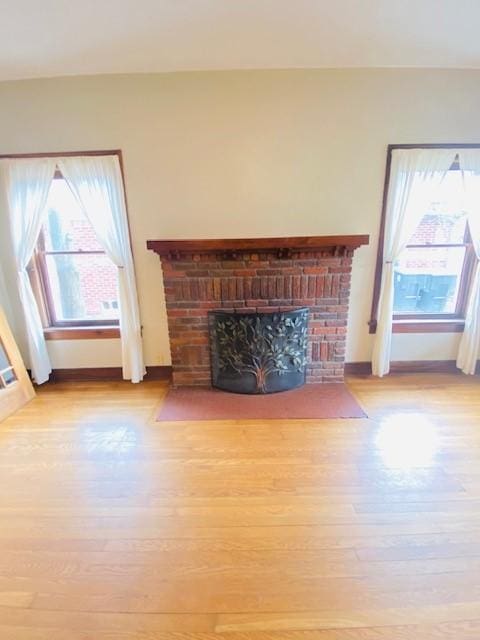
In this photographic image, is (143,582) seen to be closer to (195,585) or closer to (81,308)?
(195,585)

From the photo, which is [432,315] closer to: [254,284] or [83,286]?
[254,284]

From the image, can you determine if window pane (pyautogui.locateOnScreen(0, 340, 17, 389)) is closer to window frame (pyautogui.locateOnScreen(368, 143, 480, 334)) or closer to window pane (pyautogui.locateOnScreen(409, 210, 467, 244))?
window frame (pyautogui.locateOnScreen(368, 143, 480, 334))

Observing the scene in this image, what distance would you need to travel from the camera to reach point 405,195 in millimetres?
2709

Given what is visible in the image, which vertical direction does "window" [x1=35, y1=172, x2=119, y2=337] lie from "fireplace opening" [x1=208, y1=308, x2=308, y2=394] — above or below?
above

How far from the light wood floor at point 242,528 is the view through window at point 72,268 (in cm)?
106

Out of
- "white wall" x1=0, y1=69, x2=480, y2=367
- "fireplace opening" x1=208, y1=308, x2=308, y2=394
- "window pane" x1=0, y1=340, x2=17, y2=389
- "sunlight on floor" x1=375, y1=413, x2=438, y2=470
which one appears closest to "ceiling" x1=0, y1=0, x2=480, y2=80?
"white wall" x1=0, y1=69, x2=480, y2=367

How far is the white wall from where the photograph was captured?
8.31ft

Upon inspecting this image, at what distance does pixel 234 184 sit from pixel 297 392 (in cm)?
191

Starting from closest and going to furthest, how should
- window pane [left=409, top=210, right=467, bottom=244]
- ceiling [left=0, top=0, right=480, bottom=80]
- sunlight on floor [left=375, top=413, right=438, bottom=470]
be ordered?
ceiling [left=0, top=0, right=480, bottom=80] → sunlight on floor [left=375, top=413, right=438, bottom=470] → window pane [left=409, top=210, right=467, bottom=244]

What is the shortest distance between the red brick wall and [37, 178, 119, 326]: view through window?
0.67 metres

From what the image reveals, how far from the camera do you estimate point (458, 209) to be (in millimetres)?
2846

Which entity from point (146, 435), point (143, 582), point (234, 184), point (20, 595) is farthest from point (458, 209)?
point (20, 595)

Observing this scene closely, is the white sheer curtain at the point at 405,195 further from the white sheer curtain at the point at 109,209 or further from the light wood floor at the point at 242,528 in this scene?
the white sheer curtain at the point at 109,209

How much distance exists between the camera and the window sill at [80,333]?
3059 millimetres
